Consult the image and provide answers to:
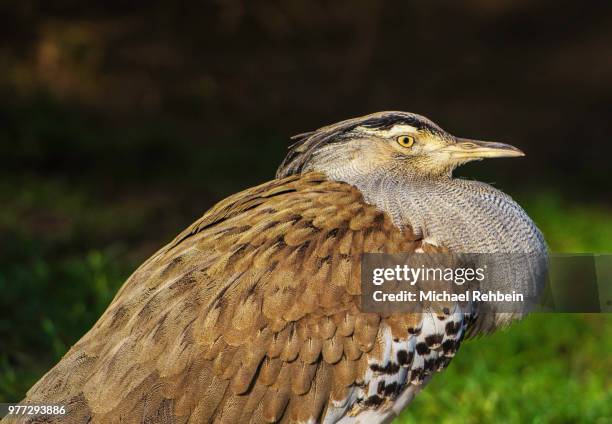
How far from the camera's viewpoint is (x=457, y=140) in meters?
2.28

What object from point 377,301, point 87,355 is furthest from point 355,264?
point 87,355

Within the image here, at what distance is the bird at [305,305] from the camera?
1.98m

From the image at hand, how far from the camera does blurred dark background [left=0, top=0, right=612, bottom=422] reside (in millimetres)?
4262

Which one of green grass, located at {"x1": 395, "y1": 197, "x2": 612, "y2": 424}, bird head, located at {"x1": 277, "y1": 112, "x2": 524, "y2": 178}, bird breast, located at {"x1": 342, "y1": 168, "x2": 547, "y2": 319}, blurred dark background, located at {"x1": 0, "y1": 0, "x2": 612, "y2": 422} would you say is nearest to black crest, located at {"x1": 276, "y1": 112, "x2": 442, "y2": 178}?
bird head, located at {"x1": 277, "y1": 112, "x2": 524, "y2": 178}

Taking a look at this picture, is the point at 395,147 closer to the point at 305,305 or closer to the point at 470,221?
the point at 470,221

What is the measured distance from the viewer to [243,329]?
2.00 m

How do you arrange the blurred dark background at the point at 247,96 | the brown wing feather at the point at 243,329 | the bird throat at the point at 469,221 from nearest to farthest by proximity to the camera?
the brown wing feather at the point at 243,329
the bird throat at the point at 469,221
the blurred dark background at the point at 247,96

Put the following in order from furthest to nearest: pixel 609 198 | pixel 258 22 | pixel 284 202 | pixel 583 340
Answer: pixel 258 22, pixel 609 198, pixel 583 340, pixel 284 202

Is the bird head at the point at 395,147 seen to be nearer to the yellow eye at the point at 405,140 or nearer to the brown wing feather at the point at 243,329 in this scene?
the yellow eye at the point at 405,140

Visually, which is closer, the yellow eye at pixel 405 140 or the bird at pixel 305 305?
the bird at pixel 305 305

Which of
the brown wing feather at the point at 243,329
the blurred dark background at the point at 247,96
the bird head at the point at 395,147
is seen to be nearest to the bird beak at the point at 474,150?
the bird head at the point at 395,147

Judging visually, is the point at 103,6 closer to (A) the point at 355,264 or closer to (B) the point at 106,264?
(B) the point at 106,264

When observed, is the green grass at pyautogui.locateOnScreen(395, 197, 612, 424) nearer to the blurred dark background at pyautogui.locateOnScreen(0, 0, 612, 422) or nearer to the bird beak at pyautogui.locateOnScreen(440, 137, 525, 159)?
the blurred dark background at pyautogui.locateOnScreen(0, 0, 612, 422)

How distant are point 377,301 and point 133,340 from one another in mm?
516
